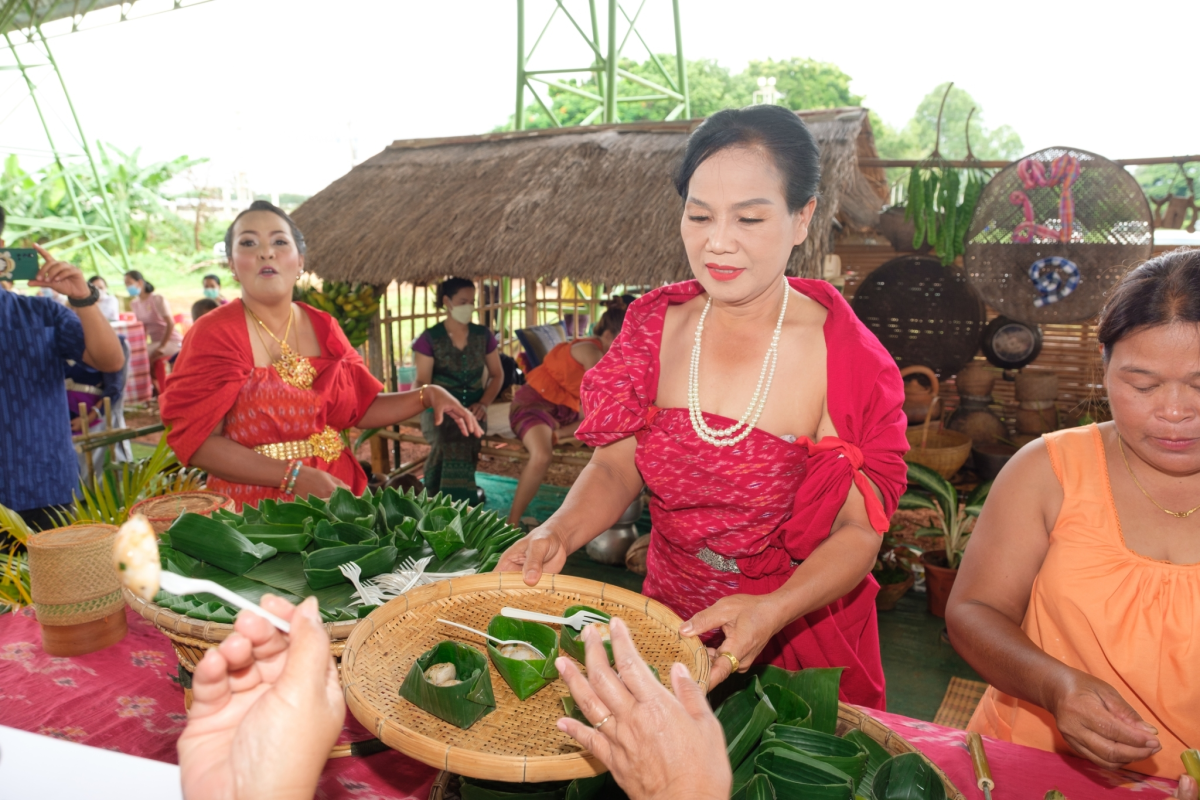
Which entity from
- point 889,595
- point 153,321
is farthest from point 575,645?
point 153,321

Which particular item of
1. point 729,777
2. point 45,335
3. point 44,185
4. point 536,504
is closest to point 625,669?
point 729,777

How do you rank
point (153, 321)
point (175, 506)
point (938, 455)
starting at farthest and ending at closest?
1. point (153, 321)
2. point (938, 455)
3. point (175, 506)

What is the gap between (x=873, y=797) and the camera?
106 centimetres

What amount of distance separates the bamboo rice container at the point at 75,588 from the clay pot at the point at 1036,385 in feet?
21.7

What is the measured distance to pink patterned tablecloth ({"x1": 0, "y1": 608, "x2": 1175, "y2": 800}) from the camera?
1.27 metres

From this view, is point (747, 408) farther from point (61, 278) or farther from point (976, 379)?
point (976, 379)

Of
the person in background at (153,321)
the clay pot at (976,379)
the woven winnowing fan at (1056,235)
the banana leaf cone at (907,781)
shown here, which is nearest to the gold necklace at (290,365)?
the banana leaf cone at (907,781)

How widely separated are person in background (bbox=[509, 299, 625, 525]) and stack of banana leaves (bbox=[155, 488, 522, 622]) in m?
3.76

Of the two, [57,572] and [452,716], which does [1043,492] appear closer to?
[452,716]

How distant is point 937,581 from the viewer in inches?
171

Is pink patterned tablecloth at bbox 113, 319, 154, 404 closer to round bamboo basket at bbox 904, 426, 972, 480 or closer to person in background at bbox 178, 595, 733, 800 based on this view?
round bamboo basket at bbox 904, 426, 972, 480

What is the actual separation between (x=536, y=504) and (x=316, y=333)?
3726mm

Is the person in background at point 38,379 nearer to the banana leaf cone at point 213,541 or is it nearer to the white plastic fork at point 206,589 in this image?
the banana leaf cone at point 213,541

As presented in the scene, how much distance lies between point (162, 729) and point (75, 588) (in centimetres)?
39
